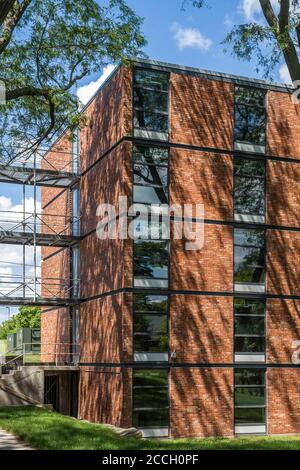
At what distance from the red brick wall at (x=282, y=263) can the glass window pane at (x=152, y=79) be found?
5822mm

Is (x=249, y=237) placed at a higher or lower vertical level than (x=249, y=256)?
higher

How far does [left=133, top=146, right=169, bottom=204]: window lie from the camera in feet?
74.4

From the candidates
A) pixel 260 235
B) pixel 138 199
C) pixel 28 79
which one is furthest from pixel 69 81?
pixel 260 235

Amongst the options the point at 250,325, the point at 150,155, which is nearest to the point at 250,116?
the point at 150,155

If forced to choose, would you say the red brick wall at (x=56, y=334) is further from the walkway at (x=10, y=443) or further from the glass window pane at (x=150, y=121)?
the walkway at (x=10, y=443)

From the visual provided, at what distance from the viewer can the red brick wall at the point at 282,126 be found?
24.7 metres

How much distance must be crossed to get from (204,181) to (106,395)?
7266 millimetres

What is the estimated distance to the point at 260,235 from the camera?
950 inches

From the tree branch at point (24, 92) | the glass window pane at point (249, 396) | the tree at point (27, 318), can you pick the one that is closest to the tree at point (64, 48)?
the tree branch at point (24, 92)

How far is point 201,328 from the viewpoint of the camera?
22.5 m

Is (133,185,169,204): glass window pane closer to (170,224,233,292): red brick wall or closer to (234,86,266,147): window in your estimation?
(170,224,233,292): red brick wall

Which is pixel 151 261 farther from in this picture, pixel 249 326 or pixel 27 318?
pixel 27 318

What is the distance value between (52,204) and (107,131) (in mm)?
8153
